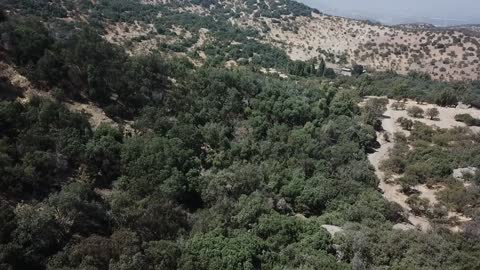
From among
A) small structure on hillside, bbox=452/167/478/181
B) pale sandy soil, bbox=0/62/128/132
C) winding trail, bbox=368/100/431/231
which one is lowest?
winding trail, bbox=368/100/431/231

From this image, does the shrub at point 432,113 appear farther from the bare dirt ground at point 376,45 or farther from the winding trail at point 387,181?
the bare dirt ground at point 376,45

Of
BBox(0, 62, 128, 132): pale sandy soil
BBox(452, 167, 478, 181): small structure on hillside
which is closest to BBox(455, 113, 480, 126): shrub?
BBox(452, 167, 478, 181): small structure on hillside

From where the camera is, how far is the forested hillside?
25.4 metres

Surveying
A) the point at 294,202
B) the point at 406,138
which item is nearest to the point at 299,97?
the point at 406,138

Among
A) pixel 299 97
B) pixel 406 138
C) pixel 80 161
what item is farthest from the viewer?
→ pixel 299 97

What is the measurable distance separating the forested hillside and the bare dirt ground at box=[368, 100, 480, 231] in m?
0.96

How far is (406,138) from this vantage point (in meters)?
49.6

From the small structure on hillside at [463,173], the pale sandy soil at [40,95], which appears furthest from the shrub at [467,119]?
the pale sandy soil at [40,95]

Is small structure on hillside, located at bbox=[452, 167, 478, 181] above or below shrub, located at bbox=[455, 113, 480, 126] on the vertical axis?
below

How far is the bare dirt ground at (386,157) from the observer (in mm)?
35875

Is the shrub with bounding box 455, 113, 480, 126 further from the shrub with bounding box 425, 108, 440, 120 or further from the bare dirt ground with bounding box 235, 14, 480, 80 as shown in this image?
the bare dirt ground with bounding box 235, 14, 480, 80

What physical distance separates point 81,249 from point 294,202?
18.2 meters

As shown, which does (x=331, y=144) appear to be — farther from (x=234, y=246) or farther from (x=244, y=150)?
(x=234, y=246)

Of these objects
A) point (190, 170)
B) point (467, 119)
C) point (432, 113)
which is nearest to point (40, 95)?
point (190, 170)
